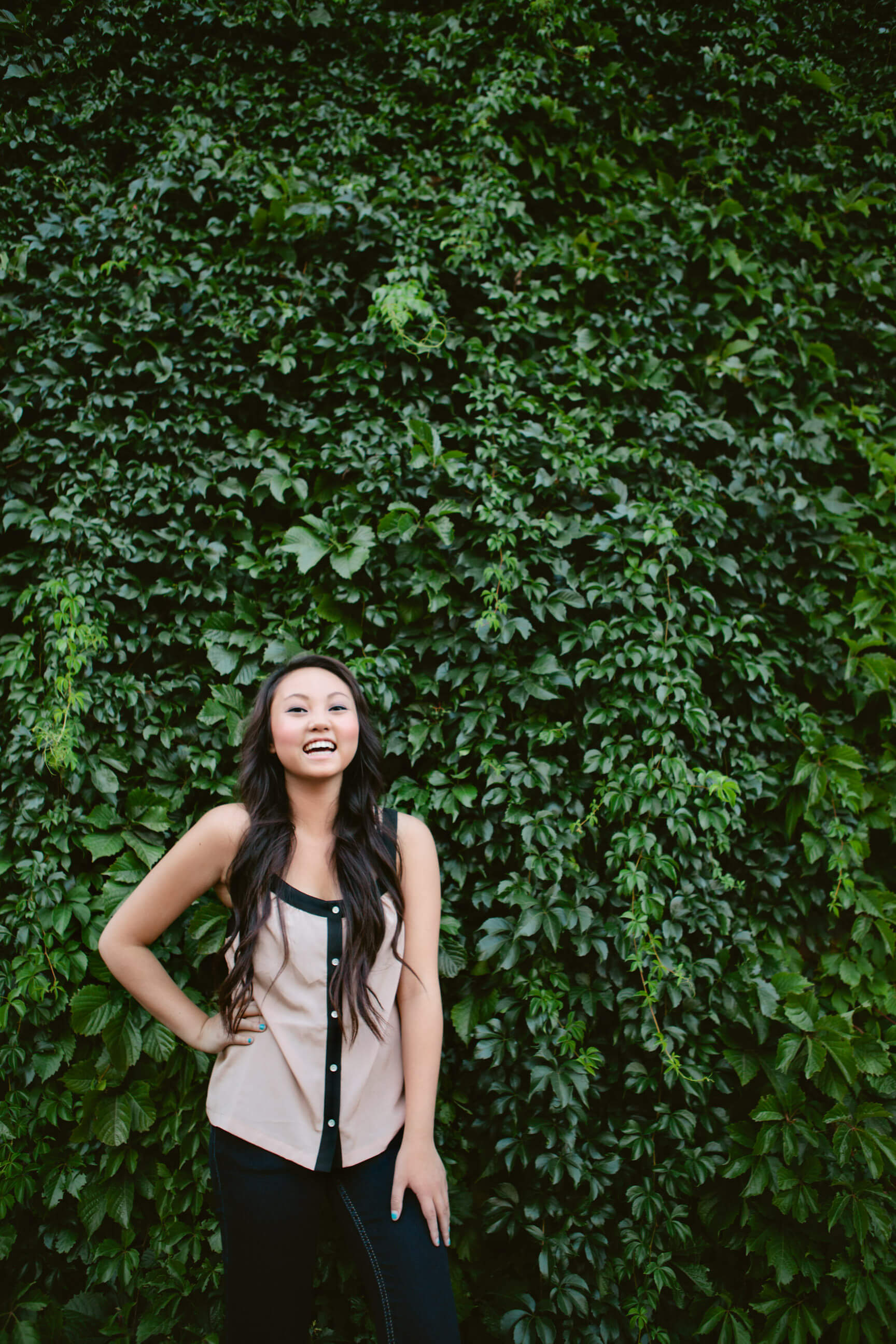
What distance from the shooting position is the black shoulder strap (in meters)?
1.66

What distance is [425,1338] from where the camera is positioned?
1.40 metres

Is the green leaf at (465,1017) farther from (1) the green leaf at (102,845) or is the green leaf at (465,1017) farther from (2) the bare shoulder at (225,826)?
(1) the green leaf at (102,845)

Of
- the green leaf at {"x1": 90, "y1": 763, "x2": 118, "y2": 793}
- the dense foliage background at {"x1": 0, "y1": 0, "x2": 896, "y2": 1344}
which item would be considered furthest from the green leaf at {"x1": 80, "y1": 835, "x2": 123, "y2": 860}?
the green leaf at {"x1": 90, "y1": 763, "x2": 118, "y2": 793}

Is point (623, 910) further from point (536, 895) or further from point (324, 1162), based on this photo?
point (324, 1162)

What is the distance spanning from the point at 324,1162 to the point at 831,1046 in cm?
151

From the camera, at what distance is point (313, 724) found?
1594 mm

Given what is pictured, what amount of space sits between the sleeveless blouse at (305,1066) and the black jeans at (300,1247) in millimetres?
52

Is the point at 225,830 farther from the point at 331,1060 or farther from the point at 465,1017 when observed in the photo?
the point at 465,1017

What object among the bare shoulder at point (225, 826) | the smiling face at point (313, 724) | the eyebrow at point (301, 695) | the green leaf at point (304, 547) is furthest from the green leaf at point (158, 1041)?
the green leaf at point (304, 547)

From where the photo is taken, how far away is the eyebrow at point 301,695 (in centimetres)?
164

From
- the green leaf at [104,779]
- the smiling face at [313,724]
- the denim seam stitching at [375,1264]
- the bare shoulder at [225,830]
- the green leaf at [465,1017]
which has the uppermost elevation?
the smiling face at [313,724]

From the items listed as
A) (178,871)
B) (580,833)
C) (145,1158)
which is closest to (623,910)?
(580,833)

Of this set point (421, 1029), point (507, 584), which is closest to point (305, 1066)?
point (421, 1029)

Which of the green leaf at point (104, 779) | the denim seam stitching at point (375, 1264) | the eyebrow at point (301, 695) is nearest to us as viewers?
the denim seam stitching at point (375, 1264)
